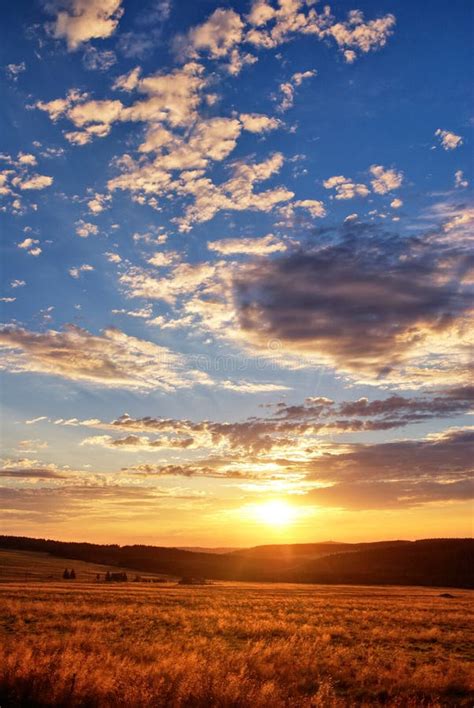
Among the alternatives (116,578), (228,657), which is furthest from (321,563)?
(228,657)

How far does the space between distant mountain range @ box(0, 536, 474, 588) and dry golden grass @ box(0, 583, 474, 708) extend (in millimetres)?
83891

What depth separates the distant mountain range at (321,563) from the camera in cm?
10975

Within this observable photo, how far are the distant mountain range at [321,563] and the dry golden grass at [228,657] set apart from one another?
275 feet

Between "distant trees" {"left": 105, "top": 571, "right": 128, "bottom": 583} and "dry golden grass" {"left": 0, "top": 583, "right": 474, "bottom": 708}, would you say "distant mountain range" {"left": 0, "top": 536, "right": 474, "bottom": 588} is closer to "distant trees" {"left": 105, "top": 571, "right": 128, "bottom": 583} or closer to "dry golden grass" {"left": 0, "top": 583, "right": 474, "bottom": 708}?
"distant trees" {"left": 105, "top": 571, "right": 128, "bottom": 583}

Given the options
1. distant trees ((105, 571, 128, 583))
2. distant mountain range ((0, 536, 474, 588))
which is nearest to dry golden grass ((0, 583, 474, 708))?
distant trees ((105, 571, 128, 583))

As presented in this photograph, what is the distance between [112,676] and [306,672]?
555 centimetres

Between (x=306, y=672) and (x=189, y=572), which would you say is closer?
(x=306, y=672)

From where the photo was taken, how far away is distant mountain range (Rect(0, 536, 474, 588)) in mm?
109750

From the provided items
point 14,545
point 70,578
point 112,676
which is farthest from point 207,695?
point 14,545

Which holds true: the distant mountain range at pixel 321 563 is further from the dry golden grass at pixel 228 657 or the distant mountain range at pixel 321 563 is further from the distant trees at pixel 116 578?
the dry golden grass at pixel 228 657

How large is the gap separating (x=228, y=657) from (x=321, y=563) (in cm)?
12734

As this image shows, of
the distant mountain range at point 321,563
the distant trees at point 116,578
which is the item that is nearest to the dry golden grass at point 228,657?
the distant trees at point 116,578

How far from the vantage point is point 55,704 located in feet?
31.5

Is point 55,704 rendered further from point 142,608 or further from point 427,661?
point 142,608
